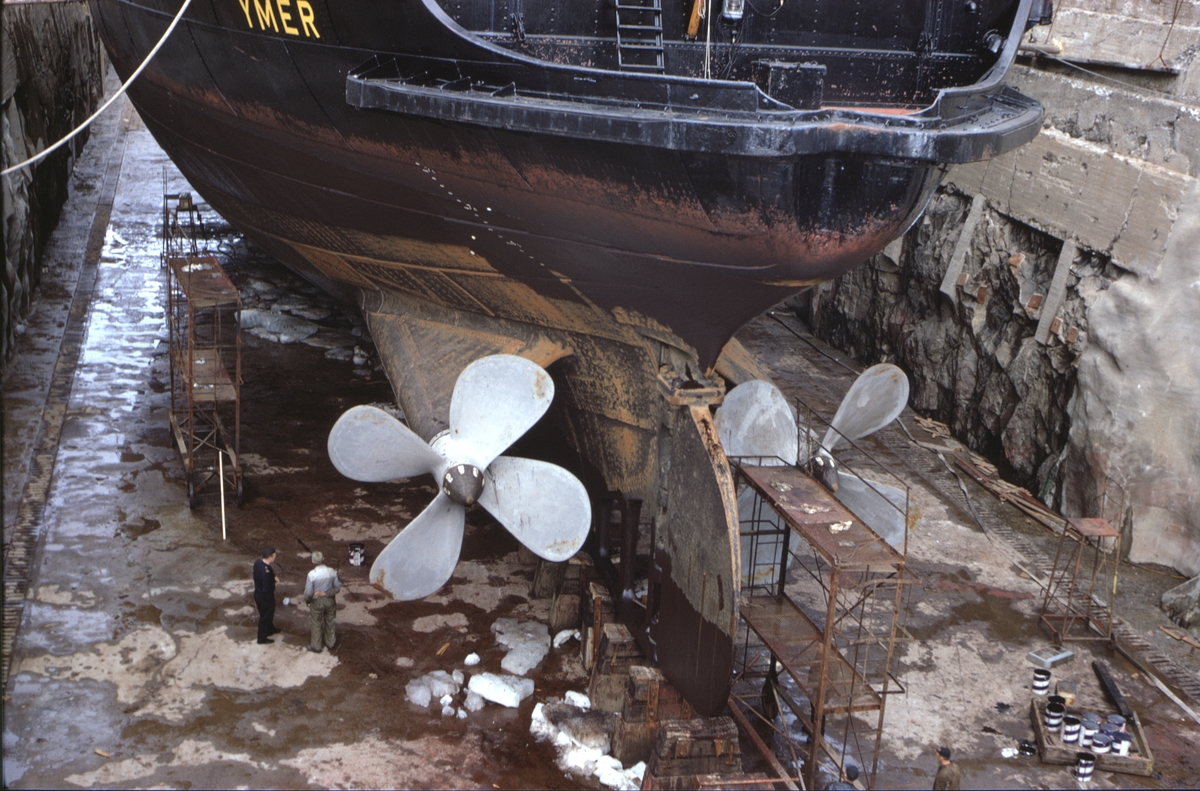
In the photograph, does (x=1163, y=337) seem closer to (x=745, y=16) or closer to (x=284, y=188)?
(x=745, y=16)

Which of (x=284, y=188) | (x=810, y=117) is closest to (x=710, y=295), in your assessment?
(x=810, y=117)

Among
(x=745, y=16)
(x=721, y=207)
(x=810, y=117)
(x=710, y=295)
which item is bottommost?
(x=710, y=295)

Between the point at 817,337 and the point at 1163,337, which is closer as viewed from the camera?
the point at 1163,337

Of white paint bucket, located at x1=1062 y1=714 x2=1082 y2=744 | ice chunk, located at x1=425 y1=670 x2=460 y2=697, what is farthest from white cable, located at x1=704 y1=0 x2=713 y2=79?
white paint bucket, located at x1=1062 y1=714 x2=1082 y2=744

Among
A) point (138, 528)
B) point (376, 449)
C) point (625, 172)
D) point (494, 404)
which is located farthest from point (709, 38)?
A: point (138, 528)

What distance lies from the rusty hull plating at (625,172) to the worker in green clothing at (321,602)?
1.31 meters

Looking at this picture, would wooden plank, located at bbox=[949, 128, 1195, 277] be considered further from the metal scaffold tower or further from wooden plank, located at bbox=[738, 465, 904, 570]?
the metal scaffold tower

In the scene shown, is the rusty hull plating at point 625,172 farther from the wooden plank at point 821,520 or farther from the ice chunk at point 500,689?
the ice chunk at point 500,689

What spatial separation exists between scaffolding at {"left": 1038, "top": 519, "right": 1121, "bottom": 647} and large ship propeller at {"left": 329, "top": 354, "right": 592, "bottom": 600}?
4.18m

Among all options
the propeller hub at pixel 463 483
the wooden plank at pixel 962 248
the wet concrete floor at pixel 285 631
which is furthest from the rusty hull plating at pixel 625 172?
the wooden plank at pixel 962 248

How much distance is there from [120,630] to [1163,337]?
9.34 m

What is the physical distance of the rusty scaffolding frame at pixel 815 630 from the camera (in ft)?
21.9

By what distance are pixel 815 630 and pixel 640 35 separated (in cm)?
441

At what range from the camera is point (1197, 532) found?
10023 millimetres
